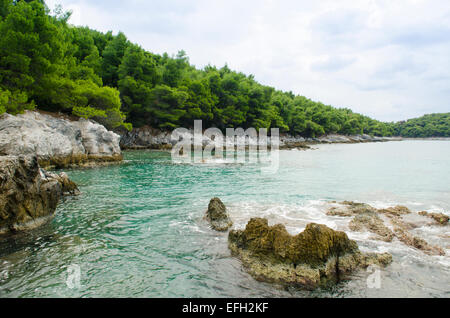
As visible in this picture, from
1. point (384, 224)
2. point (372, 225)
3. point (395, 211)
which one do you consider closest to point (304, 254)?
point (372, 225)

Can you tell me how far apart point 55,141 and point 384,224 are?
22203 millimetres

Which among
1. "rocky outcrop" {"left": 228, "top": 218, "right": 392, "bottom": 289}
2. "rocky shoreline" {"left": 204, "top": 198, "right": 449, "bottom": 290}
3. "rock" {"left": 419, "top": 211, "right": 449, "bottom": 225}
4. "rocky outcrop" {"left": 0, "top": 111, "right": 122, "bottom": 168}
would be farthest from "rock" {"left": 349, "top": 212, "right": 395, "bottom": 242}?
"rocky outcrop" {"left": 0, "top": 111, "right": 122, "bottom": 168}

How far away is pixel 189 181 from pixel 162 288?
12.3 m

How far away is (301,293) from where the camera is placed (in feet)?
16.0

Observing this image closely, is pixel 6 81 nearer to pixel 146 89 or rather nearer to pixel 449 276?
pixel 146 89

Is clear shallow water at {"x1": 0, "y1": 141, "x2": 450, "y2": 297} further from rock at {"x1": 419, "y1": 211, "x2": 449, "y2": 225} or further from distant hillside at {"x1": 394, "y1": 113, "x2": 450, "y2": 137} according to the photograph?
distant hillside at {"x1": 394, "y1": 113, "x2": 450, "y2": 137}

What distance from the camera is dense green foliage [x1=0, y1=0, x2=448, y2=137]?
23.0 metres

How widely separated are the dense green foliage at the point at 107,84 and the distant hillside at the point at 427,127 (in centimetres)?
11702

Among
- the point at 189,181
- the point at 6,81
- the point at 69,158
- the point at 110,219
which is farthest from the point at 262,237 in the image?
Answer: the point at 6,81

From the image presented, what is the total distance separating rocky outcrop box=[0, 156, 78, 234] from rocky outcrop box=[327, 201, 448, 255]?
9.86m

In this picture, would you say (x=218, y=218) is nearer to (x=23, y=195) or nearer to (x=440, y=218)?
(x=23, y=195)

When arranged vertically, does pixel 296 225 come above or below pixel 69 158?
below

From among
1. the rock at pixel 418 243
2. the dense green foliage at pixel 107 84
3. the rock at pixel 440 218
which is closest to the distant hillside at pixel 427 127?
the dense green foliage at pixel 107 84

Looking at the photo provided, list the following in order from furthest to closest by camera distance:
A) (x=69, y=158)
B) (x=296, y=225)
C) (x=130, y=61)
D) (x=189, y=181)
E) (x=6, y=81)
Answer: (x=130, y=61), (x=6, y=81), (x=69, y=158), (x=189, y=181), (x=296, y=225)
